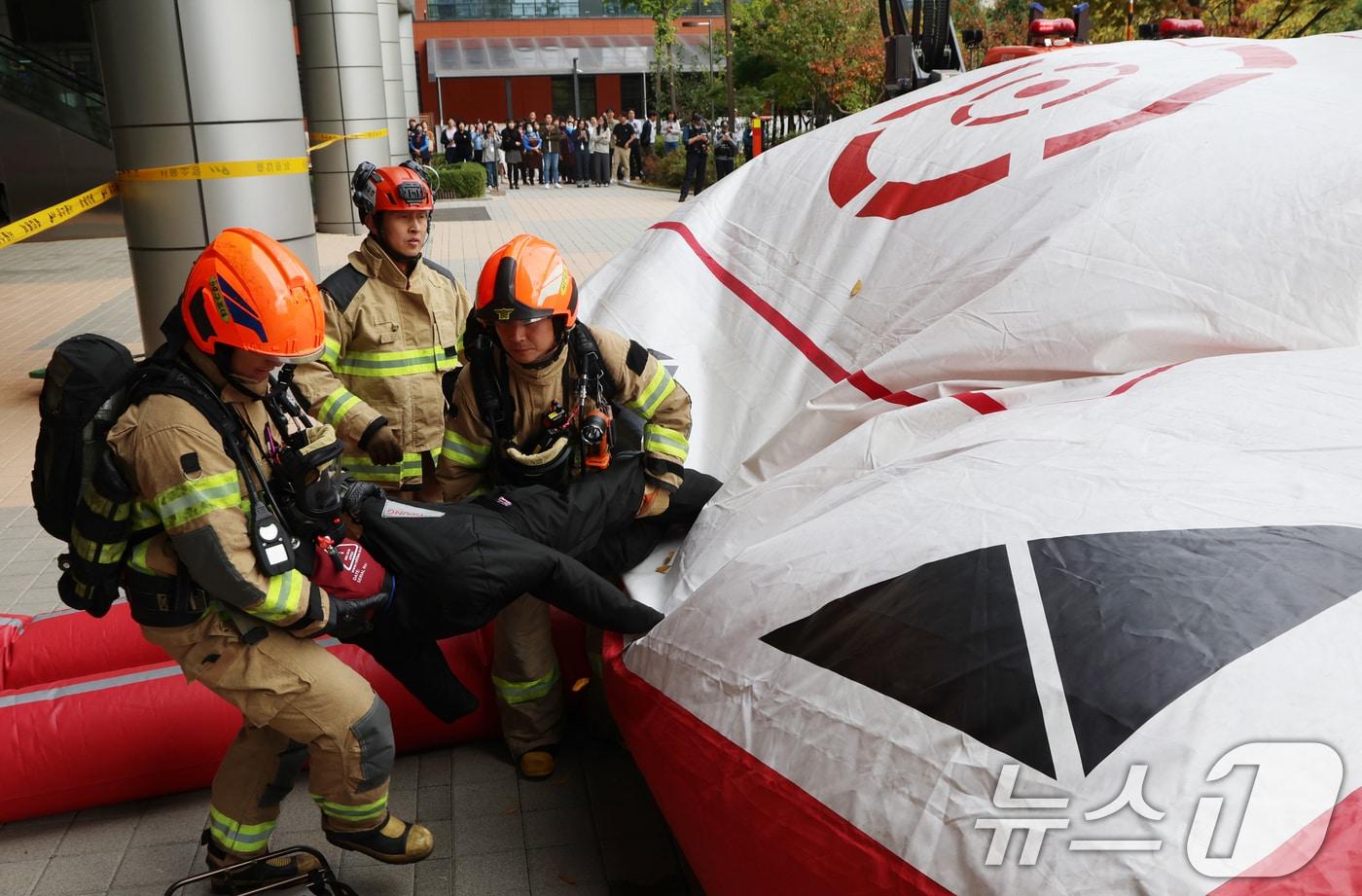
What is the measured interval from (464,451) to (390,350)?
3.42ft

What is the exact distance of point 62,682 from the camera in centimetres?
373

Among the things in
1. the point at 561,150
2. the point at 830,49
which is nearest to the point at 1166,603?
the point at 830,49

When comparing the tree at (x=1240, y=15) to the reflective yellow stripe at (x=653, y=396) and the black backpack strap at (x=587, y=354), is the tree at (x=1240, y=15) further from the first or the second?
the black backpack strap at (x=587, y=354)

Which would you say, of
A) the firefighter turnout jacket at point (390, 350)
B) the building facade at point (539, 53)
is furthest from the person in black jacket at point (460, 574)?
the building facade at point (539, 53)

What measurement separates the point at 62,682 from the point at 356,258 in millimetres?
1904

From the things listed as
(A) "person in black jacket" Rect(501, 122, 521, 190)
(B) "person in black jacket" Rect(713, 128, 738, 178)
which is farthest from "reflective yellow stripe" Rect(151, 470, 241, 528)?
(A) "person in black jacket" Rect(501, 122, 521, 190)

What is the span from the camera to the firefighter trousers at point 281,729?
9.49 feet

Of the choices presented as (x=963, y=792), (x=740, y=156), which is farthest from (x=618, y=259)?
(x=740, y=156)

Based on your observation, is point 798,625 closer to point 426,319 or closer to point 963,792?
point 963,792

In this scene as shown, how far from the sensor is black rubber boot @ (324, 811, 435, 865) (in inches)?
124

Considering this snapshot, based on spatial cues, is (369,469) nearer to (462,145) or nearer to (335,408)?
(335,408)

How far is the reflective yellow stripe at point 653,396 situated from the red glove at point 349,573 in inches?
42.4

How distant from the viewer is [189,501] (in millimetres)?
2672

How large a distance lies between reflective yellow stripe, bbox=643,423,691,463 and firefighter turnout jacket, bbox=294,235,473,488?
44.4 inches
